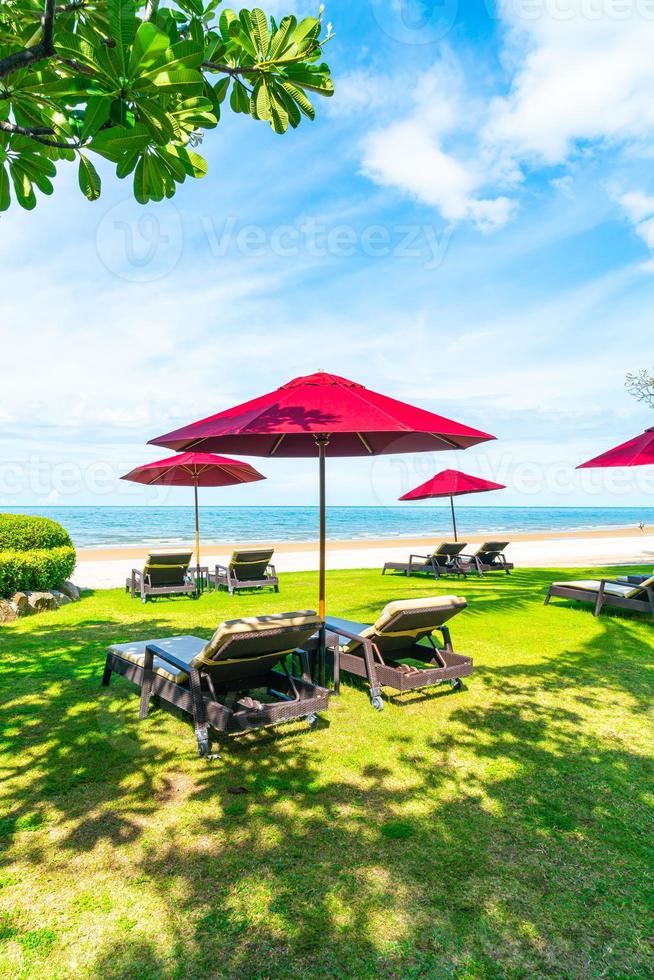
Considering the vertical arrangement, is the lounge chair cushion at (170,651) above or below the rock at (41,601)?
above

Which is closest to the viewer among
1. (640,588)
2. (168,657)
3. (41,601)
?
(168,657)

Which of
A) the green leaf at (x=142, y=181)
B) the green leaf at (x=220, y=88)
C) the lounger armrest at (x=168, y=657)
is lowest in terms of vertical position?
the lounger armrest at (x=168, y=657)

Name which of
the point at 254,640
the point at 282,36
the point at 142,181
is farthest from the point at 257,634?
the point at 282,36

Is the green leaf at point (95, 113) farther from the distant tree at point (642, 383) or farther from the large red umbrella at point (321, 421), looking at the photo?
the distant tree at point (642, 383)

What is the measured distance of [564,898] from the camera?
2.50 meters

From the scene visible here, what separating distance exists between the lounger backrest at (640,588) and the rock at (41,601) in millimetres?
9908

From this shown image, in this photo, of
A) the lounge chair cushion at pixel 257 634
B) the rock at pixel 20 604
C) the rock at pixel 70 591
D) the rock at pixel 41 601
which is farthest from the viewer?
the rock at pixel 70 591

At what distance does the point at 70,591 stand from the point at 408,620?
8362mm

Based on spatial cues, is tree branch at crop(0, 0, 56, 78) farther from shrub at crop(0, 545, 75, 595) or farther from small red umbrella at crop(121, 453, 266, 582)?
small red umbrella at crop(121, 453, 266, 582)

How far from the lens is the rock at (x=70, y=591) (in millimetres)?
10722

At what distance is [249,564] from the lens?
484 inches

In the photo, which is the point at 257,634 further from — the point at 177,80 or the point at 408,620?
the point at 177,80

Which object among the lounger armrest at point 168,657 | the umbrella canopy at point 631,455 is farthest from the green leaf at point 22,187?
the umbrella canopy at point 631,455

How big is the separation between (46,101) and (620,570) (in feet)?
56.0
